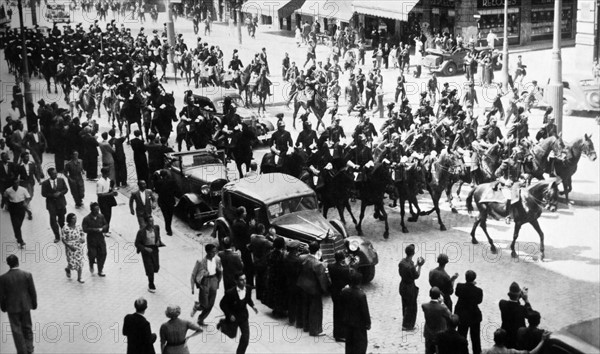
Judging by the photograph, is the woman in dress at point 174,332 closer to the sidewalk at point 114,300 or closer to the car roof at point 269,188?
the sidewalk at point 114,300

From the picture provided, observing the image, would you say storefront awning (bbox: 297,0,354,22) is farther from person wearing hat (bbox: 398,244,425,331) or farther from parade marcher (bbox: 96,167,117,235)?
person wearing hat (bbox: 398,244,425,331)

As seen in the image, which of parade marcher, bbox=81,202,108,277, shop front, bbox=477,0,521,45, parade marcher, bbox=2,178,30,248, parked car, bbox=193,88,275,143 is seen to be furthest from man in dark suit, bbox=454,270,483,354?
shop front, bbox=477,0,521,45

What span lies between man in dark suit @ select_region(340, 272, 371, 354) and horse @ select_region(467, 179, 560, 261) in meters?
5.66

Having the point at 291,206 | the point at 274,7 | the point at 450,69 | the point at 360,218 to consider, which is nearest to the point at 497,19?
the point at 450,69

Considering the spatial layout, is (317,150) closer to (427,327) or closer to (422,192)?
(422,192)

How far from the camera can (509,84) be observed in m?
34.0

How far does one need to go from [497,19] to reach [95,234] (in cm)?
3451

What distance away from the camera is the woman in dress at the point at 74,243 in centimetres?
1516

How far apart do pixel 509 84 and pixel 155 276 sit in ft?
71.7

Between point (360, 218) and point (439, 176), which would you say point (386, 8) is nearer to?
point (439, 176)

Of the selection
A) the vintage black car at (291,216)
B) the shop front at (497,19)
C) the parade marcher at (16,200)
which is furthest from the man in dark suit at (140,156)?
the shop front at (497,19)

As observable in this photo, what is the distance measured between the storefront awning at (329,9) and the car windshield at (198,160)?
1219 inches

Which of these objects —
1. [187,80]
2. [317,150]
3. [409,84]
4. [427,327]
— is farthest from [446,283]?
→ [187,80]

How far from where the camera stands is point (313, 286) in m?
13.1
